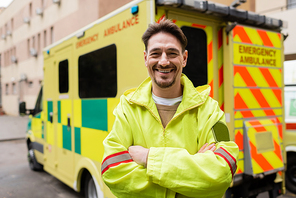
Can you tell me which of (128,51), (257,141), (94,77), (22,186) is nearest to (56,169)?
(22,186)

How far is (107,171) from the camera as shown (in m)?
1.47

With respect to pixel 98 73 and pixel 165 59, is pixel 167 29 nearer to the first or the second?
pixel 165 59

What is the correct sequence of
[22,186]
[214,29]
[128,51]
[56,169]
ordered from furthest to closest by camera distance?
Result: [22,186] → [56,169] → [214,29] → [128,51]

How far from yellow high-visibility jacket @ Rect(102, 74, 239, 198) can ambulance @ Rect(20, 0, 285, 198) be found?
0.98 meters

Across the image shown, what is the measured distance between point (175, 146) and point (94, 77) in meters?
2.08

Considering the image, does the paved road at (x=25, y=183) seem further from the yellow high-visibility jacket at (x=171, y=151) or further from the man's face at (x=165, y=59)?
the man's face at (x=165, y=59)

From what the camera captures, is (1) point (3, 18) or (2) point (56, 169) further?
(1) point (3, 18)

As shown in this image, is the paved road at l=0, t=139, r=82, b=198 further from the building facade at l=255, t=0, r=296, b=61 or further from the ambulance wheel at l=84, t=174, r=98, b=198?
the building facade at l=255, t=0, r=296, b=61

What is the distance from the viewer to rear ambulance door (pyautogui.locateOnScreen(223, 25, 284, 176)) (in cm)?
296

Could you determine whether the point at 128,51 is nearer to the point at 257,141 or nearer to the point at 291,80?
the point at 257,141

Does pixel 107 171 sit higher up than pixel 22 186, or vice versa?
pixel 107 171

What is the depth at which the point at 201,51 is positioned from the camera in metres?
2.93

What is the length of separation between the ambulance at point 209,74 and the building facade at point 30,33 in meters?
8.84

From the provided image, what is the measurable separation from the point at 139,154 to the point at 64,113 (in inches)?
117
